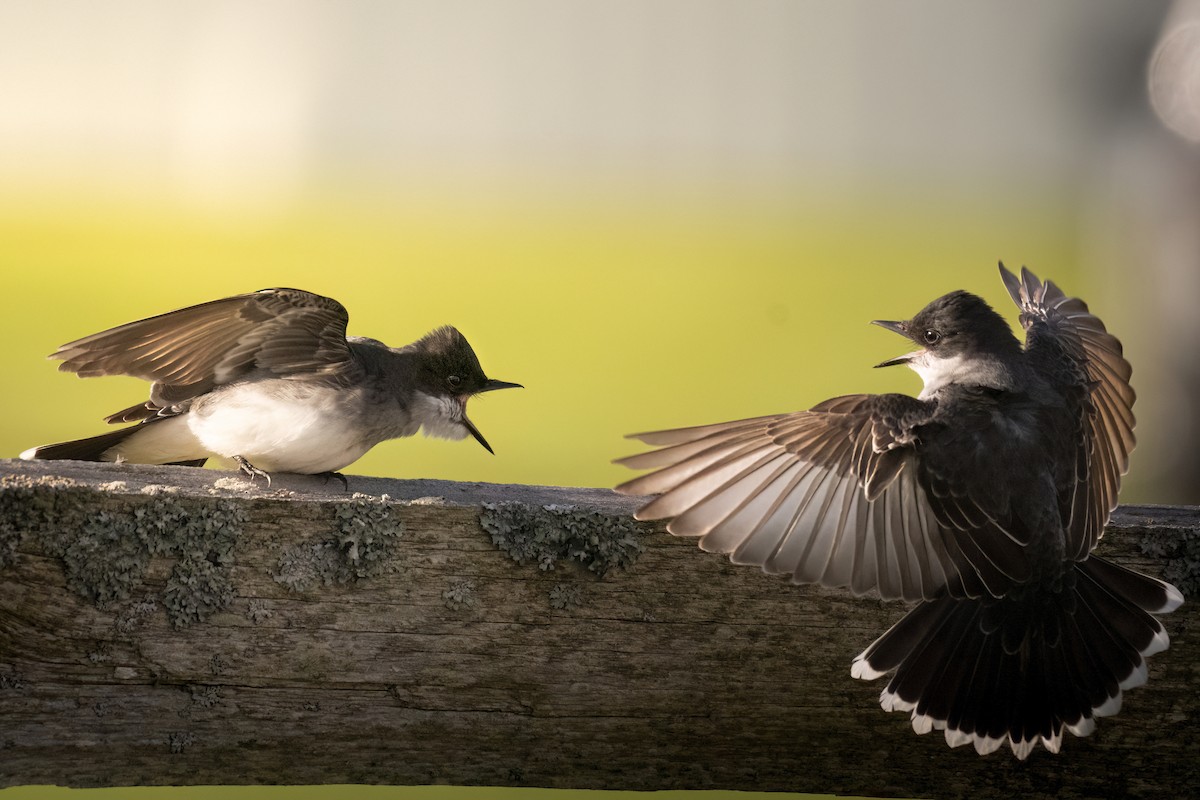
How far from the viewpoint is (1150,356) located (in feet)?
30.3

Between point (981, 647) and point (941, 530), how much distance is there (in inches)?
14.4

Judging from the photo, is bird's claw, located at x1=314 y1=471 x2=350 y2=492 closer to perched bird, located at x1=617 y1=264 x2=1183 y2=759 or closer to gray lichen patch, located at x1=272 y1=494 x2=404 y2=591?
gray lichen patch, located at x1=272 y1=494 x2=404 y2=591

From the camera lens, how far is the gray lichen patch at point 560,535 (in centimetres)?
275

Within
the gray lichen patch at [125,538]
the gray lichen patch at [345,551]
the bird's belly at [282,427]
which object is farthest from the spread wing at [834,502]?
the bird's belly at [282,427]

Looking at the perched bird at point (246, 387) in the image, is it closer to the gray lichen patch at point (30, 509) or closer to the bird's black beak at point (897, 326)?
the gray lichen patch at point (30, 509)

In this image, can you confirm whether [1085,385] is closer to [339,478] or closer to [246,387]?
[339,478]

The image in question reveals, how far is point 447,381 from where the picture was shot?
4570mm

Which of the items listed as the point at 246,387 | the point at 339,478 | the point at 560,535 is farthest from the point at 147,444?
the point at 560,535

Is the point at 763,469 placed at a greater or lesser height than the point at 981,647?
greater

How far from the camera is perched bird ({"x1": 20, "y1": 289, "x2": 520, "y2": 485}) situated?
368 cm

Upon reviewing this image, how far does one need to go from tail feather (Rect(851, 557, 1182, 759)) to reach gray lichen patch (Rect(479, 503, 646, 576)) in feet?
2.28

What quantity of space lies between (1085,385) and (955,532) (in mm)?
953

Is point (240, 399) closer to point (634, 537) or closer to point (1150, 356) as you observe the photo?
point (634, 537)

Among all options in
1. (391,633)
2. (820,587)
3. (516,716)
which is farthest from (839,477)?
(391,633)
